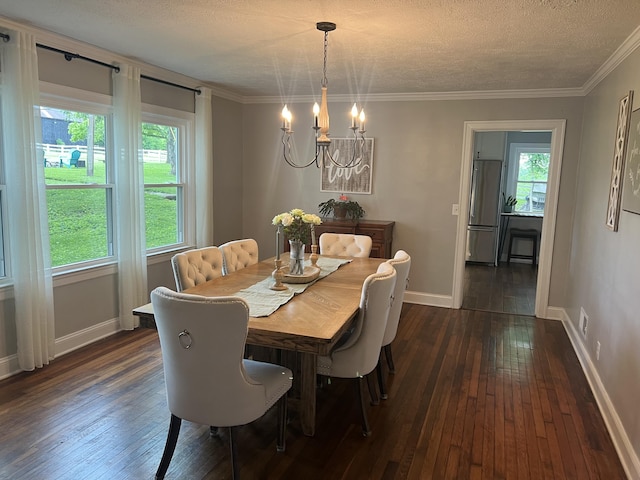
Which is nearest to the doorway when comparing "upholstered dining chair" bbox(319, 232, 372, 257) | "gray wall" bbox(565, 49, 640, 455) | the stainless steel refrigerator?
"gray wall" bbox(565, 49, 640, 455)

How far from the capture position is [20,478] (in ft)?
7.32

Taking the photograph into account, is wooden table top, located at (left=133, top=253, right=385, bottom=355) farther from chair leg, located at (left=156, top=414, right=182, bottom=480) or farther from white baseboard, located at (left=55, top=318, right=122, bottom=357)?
white baseboard, located at (left=55, top=318, right=122, bottom=357)

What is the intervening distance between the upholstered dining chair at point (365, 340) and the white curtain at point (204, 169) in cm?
299

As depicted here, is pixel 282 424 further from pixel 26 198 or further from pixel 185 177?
pixel 185 177

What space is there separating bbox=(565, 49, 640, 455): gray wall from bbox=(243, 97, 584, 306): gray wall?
0.65 ft

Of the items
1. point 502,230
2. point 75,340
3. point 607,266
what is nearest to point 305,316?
point 607,266

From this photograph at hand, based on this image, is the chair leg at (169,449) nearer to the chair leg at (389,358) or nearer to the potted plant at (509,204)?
the chair leg at (389,358)

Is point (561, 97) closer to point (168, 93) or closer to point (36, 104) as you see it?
point (168, 93)

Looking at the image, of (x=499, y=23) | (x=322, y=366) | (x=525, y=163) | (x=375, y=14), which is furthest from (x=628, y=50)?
(x=525, y=163)

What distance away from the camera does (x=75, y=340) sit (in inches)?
152

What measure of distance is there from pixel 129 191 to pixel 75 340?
1.32 m

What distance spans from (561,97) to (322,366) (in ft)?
12.9

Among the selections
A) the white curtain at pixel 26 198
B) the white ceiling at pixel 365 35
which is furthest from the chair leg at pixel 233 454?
the white ceiling at pixel 365 35

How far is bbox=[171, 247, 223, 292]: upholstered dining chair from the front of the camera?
3.02 metres
